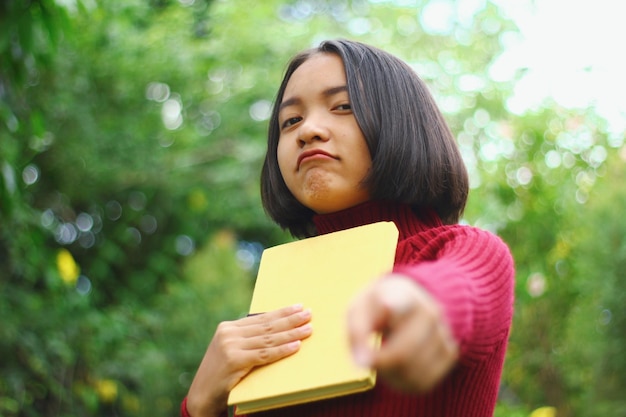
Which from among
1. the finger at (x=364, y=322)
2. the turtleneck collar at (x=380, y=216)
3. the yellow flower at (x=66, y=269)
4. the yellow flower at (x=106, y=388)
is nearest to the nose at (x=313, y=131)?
the turtleneck collar at (x=380, y=216)

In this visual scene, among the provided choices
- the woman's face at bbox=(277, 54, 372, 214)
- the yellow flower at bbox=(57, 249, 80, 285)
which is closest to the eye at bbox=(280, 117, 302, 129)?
the woman's face at bbox=(277, 54, 372, 214)

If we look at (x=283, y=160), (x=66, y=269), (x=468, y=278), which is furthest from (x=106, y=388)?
(x=468, y=278)

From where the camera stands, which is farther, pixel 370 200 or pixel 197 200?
pixel 197 200

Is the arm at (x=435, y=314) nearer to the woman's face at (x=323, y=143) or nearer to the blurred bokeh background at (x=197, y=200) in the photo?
the woman's face at (x=323, y=143)

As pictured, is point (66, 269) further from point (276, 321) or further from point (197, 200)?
point (276, 321)

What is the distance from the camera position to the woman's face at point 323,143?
1.06 metres

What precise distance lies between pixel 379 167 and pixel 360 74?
0.49ft

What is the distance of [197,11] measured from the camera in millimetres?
4480

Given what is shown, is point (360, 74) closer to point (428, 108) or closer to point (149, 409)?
point (428, 108)

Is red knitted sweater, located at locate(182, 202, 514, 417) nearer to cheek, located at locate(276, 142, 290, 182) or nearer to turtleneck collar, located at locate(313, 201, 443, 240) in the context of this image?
turtleneck collar, located at locate(313, 201, 443, 240)

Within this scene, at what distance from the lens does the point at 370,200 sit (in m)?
1.10

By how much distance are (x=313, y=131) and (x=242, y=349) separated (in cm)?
31

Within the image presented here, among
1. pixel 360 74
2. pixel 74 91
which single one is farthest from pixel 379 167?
pixel 74 91

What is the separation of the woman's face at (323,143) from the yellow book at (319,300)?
0.07 m
